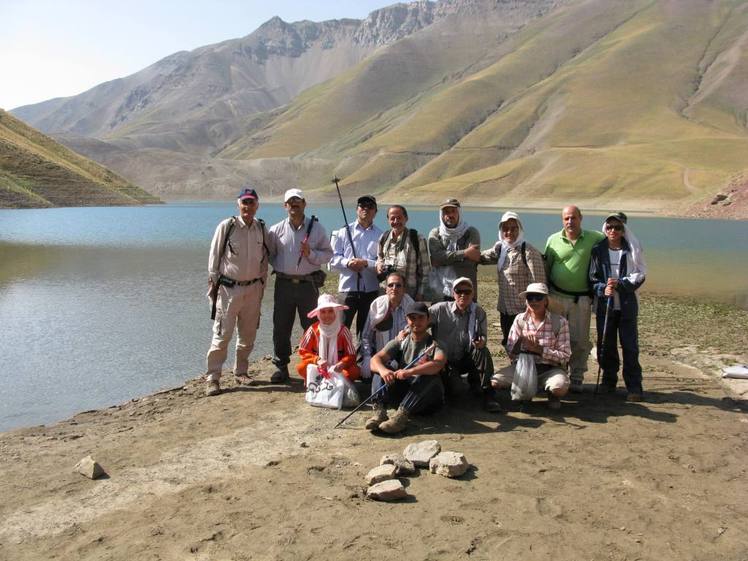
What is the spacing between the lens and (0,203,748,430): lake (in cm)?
998

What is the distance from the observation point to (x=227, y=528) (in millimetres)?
4758

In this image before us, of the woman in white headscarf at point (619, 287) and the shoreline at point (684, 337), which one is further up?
the woman in white headscarf at point (619, 287)

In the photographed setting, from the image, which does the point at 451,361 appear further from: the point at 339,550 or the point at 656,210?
the point at 656,210

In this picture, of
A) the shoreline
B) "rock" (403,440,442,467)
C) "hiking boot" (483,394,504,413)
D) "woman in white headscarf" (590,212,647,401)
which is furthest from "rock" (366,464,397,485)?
the shoreline

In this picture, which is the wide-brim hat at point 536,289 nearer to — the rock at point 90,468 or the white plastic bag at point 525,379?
the white plastic bag at point 525,379

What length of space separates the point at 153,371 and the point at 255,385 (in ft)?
9.73

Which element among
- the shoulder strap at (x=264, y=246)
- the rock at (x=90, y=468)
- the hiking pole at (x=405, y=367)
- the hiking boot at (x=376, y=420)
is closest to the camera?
the rock at (x=90, y=468)

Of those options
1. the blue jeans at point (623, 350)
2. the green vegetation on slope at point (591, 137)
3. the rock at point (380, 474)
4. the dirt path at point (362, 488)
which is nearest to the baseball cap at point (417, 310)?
the dirt path at point (362, 488)

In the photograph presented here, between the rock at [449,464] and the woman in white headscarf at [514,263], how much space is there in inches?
96.9

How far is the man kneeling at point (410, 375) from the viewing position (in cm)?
679

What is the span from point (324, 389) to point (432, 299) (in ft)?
5.50

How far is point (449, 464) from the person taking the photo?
5527 millimetres

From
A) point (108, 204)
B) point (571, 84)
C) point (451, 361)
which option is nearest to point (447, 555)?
point (451, 361)

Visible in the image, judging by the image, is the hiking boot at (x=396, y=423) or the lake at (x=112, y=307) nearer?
the hiking boot at (x=396, y=423)
